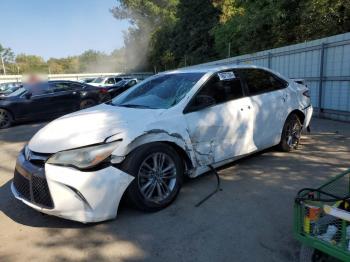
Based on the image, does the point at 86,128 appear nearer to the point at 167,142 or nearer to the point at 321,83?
the point at 167,142

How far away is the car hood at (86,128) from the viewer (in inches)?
133

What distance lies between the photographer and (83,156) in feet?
10.6

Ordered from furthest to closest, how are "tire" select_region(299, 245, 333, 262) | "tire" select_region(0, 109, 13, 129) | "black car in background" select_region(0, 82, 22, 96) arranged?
"black car in background" select_region(0, 82, 22, 96) < "tire" select_region(0, 109, 13, 129) < "tire" select_region(299, 245, 333, 262)

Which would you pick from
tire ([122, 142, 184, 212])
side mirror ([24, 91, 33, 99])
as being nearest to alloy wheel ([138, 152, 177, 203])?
tire ([122, 142, 184, 212])

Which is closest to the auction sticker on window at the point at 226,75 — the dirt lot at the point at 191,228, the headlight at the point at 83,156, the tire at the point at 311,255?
the dirt lot at the point at 191,228

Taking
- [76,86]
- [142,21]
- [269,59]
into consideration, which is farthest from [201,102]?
[142,21]

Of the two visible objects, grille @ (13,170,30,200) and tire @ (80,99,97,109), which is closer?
grille @ (13,170,30,200)

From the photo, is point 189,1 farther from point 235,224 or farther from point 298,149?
point 235,224

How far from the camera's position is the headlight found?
10.5 ft

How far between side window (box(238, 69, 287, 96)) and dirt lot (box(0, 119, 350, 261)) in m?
1.26

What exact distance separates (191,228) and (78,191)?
3.85 ft

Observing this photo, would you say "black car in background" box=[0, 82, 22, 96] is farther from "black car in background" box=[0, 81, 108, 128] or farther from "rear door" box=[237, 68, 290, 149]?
"rear door" box=[237, 68, 290, 149]

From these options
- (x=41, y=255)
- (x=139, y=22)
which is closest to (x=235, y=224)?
(x=41, y=255)

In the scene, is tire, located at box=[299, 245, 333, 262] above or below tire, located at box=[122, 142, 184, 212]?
below
